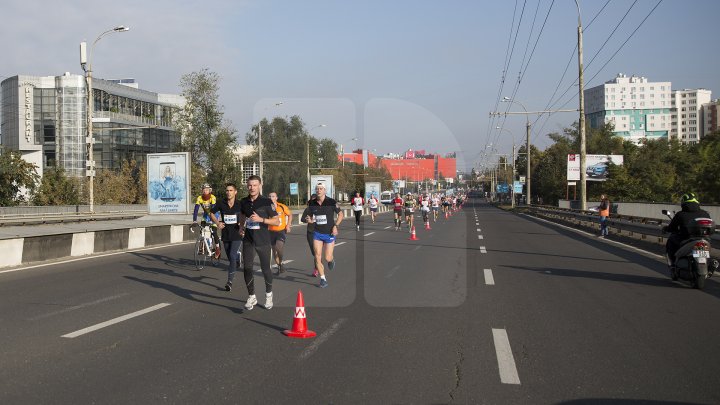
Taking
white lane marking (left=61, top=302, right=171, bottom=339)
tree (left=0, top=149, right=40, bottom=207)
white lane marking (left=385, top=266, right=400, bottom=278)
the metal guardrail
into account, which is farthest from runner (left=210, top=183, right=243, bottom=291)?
tree (left=0, top=149, right=40, bottom=207)

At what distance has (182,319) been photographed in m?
8.21

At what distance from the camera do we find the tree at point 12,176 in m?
47.0

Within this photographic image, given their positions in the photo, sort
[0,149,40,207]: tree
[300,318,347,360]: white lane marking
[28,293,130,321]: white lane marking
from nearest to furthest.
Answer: [300,318,347,360]: white lane marking, [28,293,130,321]: white lane marking, [0,149,40,207]: tree

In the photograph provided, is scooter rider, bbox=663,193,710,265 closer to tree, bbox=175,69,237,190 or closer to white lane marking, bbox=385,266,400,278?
white lane marking, bbox=385,266,400,278

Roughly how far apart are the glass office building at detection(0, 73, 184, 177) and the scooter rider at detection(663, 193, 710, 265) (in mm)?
64106

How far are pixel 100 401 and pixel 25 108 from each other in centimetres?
7643

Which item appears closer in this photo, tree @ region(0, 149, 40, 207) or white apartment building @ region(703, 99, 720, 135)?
tree @ region(0, 149, 40, 207)

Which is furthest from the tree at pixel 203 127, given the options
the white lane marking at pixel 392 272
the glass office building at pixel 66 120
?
the white lane marking at pixel 392 272

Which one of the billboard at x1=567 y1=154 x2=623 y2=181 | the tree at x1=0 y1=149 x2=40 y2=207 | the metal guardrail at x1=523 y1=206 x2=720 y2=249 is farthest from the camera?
the billboard at x1=567 y1=154 x2=623 y2=181

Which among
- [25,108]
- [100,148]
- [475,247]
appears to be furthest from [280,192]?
→ [475,247]

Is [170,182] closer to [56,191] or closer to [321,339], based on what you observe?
[321,339]

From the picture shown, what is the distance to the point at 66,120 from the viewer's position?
75.6m

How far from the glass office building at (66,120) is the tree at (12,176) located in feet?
61.6

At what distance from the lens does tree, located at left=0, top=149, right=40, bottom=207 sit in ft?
154
